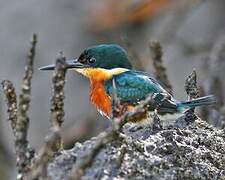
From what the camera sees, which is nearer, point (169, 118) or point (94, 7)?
point (169, 118)

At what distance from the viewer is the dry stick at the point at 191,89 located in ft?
10.4

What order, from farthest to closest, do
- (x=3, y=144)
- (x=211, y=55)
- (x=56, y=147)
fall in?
1. (x=3, y=144)
2. (x=211, y=55)
3. (x=56, y=147)

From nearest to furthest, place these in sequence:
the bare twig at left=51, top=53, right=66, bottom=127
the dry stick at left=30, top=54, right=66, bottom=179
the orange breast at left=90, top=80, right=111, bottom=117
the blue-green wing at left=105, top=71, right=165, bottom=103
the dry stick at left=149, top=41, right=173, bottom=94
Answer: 1. the dry stick at left=30, top=54, right=66, bottom=179
2. the bare twig at left=51, top=53, right=66, bottom=127
3. the dry stick at left=149, top=41, right=173, bottom=94
4. the blue-green wing at left=105, top=71, right=165, bottom=103
5. the orange breast at left=90, top=80, right=111, bottom=117

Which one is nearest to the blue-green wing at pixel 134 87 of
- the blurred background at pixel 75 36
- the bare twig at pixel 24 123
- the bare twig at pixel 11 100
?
the bare twig at pixel 11 100

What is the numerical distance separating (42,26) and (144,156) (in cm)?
602

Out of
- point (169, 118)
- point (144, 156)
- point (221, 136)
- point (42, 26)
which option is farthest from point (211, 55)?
point (42, 26)

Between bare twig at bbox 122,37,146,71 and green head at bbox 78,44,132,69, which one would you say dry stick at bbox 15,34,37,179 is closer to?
green head at bbox 78,44,132,69

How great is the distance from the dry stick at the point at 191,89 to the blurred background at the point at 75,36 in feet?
11.4

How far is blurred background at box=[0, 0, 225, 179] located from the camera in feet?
24.2

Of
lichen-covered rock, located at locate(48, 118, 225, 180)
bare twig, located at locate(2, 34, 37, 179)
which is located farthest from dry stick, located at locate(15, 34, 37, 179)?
lichen-covered rock, located at locate(48, 118, 225, 180)

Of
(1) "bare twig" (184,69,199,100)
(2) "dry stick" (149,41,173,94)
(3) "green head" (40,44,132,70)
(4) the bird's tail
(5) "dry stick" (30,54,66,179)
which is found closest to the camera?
(5) "dry stick" (30,54,66,179)

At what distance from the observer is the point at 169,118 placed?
387 cm

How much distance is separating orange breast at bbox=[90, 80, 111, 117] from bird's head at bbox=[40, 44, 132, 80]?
6 cm

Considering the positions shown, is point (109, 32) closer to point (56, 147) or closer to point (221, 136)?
point (221, 136)
